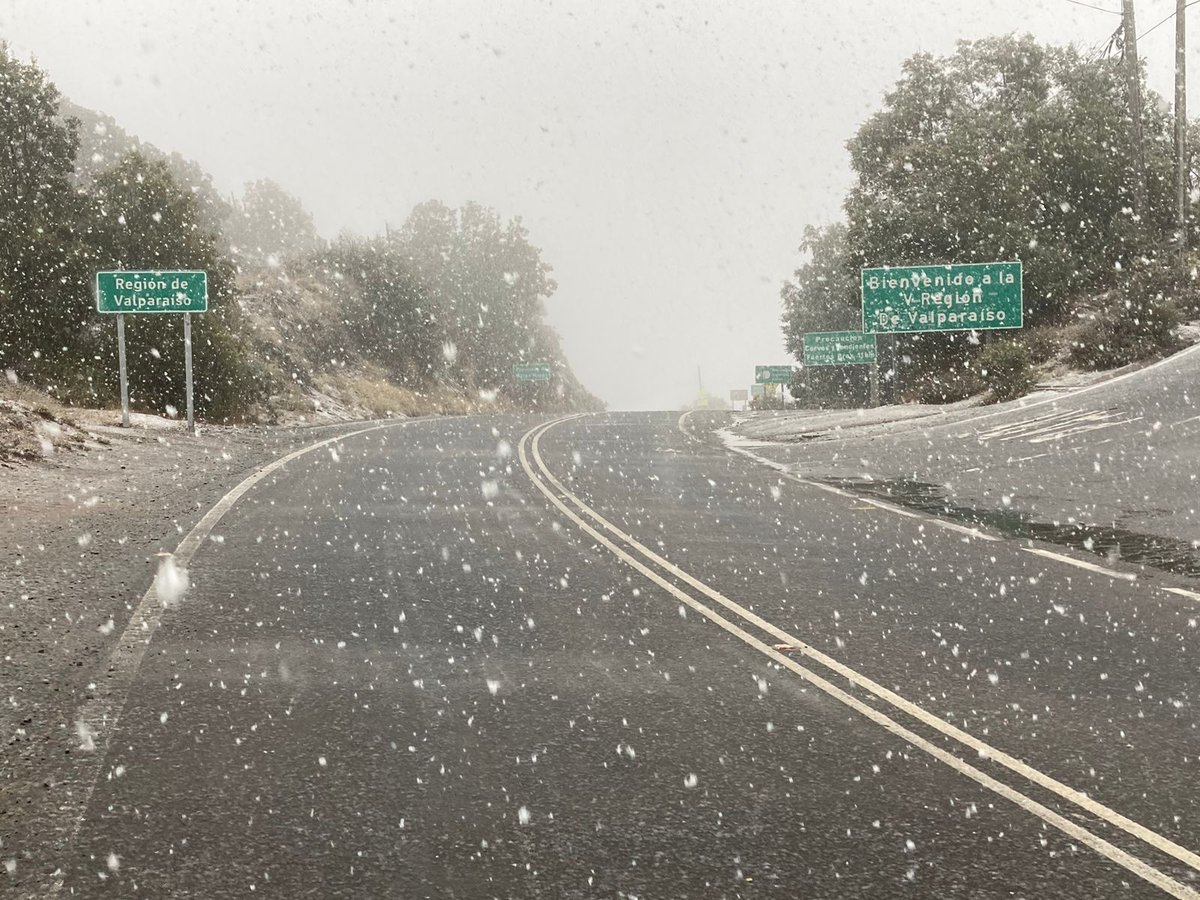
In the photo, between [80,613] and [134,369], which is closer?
[80,613]

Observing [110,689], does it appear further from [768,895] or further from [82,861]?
[768,895]

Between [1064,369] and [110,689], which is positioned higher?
[1064,369]

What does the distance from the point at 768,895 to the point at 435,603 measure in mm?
4985

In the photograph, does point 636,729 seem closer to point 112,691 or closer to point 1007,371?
point 112,691

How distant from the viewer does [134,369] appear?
1265 inches

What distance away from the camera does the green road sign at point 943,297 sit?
110ft

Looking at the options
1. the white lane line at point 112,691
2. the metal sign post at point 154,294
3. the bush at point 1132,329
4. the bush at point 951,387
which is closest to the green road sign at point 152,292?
the metal sign post at point 154,294

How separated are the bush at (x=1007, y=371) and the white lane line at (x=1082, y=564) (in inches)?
762

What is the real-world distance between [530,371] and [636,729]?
81.4m

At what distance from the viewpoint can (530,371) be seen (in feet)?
283

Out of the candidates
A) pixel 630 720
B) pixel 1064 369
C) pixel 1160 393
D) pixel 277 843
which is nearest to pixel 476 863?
pixel 277 843

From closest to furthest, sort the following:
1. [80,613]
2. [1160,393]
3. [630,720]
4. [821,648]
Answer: [630,720]
[821,648]
[80,613]
[1160,393]

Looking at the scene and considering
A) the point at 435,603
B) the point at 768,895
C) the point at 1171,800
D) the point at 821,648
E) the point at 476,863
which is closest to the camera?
the point at 768,895

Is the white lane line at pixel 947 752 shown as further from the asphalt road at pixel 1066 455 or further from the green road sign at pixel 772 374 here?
the green road sign at pixel 772 374
